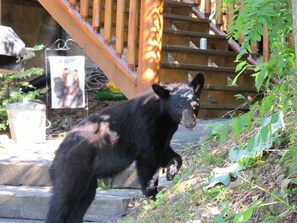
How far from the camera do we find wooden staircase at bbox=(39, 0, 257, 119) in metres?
8.64

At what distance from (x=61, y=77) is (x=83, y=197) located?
5.10m

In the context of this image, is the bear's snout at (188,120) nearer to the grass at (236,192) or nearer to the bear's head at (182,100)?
the bear's head at (182,100)

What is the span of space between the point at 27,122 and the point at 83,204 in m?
4.25

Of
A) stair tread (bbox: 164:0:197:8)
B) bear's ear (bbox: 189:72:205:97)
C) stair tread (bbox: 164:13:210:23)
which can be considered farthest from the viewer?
stair tread (bbox: 164:0:197:8)

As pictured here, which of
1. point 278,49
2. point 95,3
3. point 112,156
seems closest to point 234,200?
point 278,49

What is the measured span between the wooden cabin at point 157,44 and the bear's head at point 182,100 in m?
2.09

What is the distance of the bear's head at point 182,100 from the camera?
20.8 ft

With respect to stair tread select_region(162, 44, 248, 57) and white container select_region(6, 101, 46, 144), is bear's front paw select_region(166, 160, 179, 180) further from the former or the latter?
white container select_region(6, 101, 46, 144)

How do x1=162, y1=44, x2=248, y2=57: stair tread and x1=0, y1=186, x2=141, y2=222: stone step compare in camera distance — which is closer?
x1=0, y1=186, x2=141, y2=222: stone step

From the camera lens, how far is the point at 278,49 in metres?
4.90

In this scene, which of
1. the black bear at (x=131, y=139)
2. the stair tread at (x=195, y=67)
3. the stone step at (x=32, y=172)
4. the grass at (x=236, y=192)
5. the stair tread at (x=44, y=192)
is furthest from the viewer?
the stair tread at (x=195, y=67)

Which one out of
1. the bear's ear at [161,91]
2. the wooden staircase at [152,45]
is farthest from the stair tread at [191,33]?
the bear's ear at [161,91]

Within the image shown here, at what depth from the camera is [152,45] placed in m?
8.60

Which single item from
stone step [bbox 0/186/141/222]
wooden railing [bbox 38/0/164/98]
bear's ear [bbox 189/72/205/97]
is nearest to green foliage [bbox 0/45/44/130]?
wooden railing [bbox 38/0/164/98]
